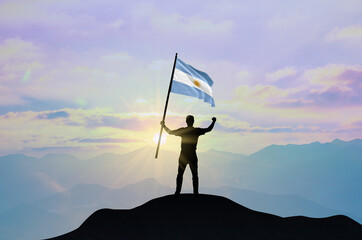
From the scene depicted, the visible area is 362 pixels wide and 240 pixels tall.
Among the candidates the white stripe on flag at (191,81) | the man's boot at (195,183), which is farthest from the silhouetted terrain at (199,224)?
the white stripe on flag at (191,81)

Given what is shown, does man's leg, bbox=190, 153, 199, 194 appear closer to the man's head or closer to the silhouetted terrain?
the silhouetted terrain

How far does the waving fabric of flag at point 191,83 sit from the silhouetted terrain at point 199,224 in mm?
4713

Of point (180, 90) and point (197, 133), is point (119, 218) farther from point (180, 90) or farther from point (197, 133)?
point (180, 90)

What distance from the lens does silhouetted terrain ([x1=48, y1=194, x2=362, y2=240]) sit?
48.6 feet

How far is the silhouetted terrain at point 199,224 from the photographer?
14812 mm

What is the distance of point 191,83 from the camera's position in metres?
17.2

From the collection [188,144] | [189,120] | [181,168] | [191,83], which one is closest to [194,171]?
[181,168]

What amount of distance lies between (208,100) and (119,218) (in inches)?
259

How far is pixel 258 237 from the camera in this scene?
1527 cm

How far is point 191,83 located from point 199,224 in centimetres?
625

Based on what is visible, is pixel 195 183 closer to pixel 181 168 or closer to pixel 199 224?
pixel 181 168

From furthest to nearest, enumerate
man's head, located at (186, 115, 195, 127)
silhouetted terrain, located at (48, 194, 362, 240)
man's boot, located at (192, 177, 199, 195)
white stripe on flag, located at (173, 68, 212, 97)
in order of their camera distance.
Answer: white stripe on flag, located at (173, 68, 212, 97) → man's boot, located at (192, 177, 199, 195) → man's head, located at (186, 115, 195, 127) → silhouetted terrain, located at (48, 194, 362, 240)

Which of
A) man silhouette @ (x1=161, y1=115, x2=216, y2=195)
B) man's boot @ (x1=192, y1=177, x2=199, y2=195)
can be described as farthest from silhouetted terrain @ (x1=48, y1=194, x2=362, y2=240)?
man silhouette @ (x1=161, y1=115, x2=216, y2=195)

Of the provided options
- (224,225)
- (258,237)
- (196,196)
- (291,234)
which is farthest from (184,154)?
(291,234)
